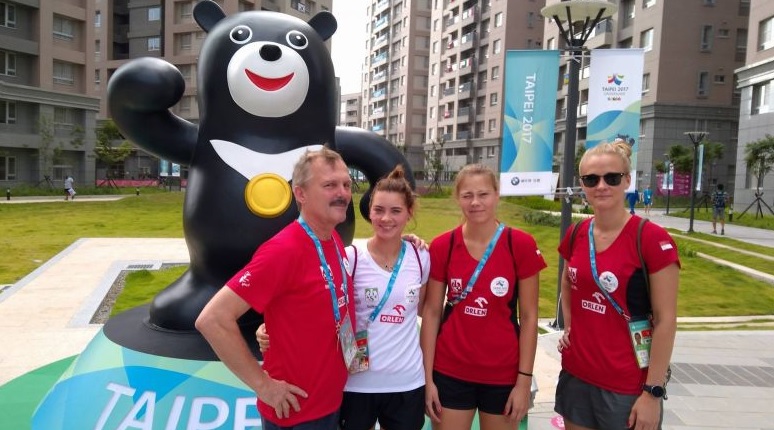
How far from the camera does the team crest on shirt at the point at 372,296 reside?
7.68 ft

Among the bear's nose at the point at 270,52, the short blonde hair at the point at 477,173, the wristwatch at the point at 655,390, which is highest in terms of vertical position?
the bear's nose at the point at 270,52

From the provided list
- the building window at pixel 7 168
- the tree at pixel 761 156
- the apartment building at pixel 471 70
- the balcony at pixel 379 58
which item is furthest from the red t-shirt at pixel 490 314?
the balcony at pixel 379 58

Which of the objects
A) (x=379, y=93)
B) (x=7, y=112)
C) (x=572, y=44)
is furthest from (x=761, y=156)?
(x=379, y=93)

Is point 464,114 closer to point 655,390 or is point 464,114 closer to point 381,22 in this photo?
point 381,22

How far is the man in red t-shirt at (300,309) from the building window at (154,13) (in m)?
45.1

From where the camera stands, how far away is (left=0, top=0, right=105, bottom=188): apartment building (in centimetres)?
2934

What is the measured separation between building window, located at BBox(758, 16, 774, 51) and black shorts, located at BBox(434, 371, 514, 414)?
26.9 m

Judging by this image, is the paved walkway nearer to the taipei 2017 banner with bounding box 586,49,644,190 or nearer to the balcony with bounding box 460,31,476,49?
the taipei 2017 banner with bounding box 586,49,644,190

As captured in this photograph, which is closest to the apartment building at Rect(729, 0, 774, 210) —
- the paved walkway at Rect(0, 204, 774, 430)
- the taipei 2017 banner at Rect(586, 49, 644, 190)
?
the paved walkway at Rect(0, 204, 774, 430)

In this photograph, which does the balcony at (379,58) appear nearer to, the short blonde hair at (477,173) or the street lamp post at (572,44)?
the street lamp post at (572,44)

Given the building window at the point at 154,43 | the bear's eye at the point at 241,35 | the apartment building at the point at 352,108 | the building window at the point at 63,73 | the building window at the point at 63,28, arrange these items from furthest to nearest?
the apartment building at the point at 352,108
the building window at the point at 154,43
the building window at the point at 63,73
the building window at the point at 63,28
the bear's eye at the point at 241,35

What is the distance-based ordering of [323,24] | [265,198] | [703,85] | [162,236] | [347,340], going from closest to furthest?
1. [347,340]
2. [265,198]
3. [323,24]
4. [162,236]
5. [703,85]

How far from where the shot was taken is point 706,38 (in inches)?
1219

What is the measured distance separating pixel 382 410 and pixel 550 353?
13.6ft
